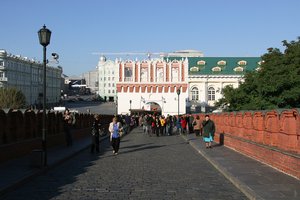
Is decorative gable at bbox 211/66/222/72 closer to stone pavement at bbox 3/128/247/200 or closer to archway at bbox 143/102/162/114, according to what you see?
archway at bbox 143/102/162/114

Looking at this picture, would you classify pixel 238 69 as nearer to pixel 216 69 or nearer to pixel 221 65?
pixel 221 65

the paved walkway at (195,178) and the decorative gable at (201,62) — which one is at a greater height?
the decorative gable at (201,62)

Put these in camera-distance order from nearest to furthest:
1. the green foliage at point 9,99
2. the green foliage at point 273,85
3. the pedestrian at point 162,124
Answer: the pedestrian at point 162,124 < the green foliage at point 273,85 < the green foliage at point 9,99

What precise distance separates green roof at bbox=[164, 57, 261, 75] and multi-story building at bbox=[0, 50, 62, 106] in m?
41.6

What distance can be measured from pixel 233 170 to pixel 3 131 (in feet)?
26.6

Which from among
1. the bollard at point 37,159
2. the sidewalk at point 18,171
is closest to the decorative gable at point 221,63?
the sidewalk at point 18,171

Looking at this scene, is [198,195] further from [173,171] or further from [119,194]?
[173,171]

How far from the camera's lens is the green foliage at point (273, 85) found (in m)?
45.8

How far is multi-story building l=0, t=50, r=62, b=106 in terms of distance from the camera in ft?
420

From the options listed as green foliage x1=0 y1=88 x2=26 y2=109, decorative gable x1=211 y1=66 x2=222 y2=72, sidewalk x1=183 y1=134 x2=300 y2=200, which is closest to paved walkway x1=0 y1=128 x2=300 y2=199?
sidewalk x1=183 y1=134 x2=300 y2=200

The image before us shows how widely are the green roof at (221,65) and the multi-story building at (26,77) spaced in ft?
136

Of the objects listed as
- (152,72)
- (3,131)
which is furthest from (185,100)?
(3,131)

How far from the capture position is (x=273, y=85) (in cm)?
4656

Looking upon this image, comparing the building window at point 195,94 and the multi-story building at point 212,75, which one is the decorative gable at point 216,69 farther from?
the building window at point 195,94
